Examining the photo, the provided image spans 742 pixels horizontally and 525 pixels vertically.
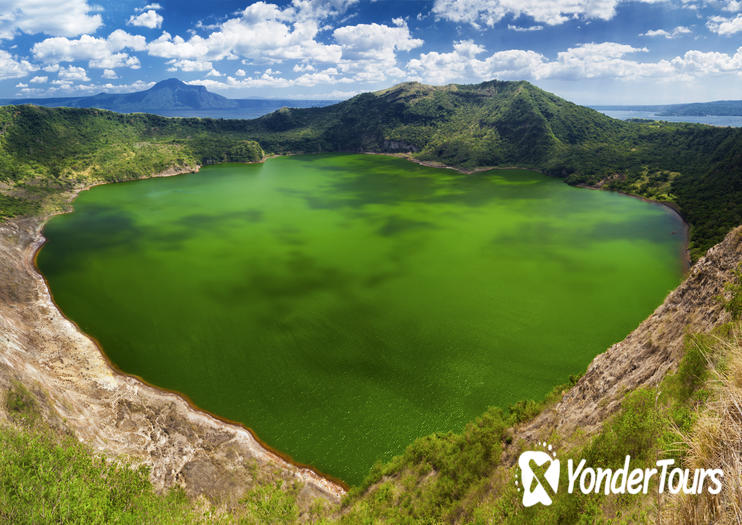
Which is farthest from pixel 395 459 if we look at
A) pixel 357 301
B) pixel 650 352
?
pixel 357 301

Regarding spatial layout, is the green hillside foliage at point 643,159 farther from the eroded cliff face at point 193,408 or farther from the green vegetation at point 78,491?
the green vegetation at point 78,491

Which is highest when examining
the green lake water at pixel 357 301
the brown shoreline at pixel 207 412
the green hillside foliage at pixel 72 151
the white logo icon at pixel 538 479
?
the green hillside foliage at pixel 72 151

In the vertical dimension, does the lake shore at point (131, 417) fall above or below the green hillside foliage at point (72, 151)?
below

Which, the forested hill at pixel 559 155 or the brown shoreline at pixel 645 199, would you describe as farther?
Result: the forested hill at pixel 559 155

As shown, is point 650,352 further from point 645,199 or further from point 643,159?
Answer: point 643,159

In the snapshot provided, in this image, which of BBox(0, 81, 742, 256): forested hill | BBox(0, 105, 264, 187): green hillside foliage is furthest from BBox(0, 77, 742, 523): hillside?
BBox(0, 105, 264, 187): green hillside foliage

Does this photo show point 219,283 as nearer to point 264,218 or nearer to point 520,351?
point 264,218

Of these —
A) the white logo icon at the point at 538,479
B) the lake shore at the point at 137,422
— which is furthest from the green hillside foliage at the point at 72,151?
the white logo icon at the point at 538,479
